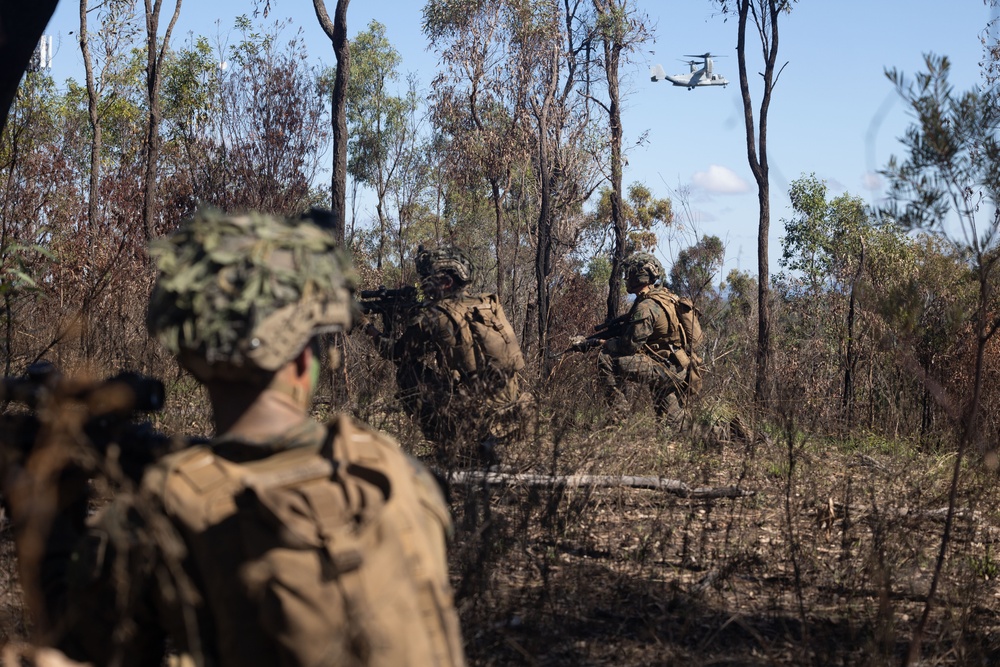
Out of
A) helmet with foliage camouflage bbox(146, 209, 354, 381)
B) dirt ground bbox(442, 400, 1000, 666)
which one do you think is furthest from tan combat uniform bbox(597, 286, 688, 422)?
helmet with foliage camouflage bbox(146, 209, 354, 381)

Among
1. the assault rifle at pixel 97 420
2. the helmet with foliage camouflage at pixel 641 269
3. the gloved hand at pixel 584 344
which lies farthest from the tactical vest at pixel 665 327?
the assault rifle at pixel 97 420

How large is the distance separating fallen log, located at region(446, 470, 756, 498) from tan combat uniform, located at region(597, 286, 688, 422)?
10.4ft

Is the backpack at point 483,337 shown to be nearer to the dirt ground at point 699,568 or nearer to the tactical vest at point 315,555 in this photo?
the dirt ground at point 699,568

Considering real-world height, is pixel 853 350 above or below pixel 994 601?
above

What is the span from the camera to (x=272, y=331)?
1630 mm

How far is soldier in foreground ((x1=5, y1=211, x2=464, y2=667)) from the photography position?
1517 millimetres

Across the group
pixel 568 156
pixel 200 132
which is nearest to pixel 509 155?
pixel 568 156

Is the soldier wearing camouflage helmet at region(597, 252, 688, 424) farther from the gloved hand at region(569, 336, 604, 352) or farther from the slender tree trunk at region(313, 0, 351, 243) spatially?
the slender tree trunk at region(313, 0, 351, 243)

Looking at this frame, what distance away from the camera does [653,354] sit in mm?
9695

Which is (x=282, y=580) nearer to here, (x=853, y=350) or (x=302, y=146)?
(x=853, y=350)

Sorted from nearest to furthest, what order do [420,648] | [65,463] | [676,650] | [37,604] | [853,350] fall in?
[37,604], [420,648], [65,463], [676,650], [853,350]

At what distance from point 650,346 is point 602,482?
3.89 metres

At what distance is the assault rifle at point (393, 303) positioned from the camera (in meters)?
7.08

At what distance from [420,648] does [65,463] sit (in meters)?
0.73
